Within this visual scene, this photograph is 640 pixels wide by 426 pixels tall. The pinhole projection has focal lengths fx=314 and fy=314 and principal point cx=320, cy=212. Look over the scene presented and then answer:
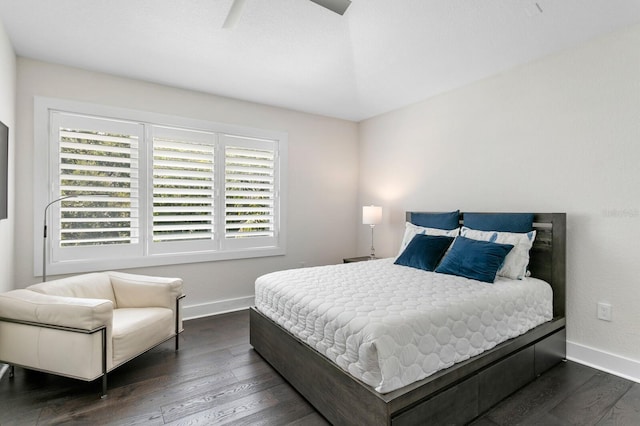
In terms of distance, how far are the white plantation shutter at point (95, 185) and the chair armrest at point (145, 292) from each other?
649mm

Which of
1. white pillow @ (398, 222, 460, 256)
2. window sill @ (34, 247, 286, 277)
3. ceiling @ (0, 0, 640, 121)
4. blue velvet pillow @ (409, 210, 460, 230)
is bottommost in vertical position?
window sill @ (34, 247, 286, 277)

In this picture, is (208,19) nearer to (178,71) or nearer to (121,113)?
(178,71)

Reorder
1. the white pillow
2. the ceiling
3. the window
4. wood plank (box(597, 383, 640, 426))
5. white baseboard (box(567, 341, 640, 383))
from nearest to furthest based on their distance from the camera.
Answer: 1. wood plank (box(597, 383, 640, 426))
2. the ceiling
3. white baseboard (box(567, 341, 640, 383))
4. the window
5. the white pillow

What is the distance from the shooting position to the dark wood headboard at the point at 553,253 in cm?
262

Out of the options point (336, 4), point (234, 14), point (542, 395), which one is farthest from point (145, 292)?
point (542, 395)

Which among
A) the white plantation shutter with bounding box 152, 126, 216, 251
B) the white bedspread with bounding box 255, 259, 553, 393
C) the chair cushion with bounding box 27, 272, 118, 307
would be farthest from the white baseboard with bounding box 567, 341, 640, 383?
the chair cushion with bounding box 27, 272, 118, 307

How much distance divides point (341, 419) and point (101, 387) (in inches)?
66.9

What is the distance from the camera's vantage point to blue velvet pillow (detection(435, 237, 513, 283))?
98.7 inches

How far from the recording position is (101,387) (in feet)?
7.16

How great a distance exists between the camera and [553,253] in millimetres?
2664

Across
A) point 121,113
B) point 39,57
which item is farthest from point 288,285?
point 39,57

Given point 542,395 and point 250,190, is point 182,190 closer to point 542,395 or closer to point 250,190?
point 250,190

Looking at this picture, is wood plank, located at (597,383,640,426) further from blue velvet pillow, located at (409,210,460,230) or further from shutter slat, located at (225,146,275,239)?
shutter slat, located at (225,146,275,239)

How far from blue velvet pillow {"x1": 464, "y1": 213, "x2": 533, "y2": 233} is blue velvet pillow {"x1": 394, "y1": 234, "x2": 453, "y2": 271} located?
28cm
